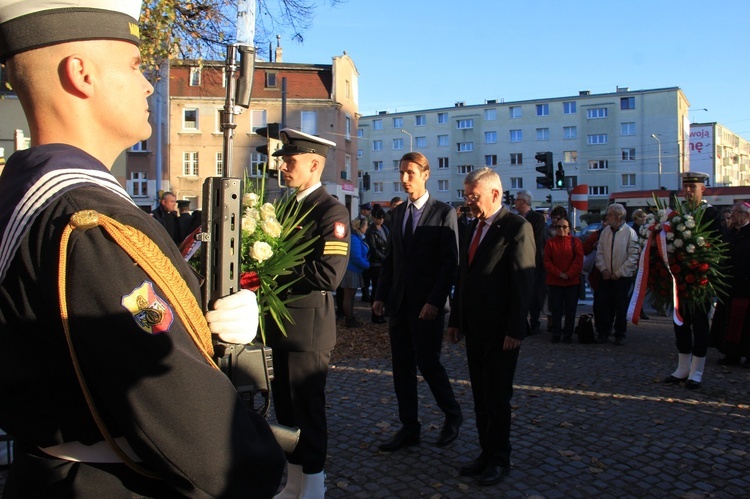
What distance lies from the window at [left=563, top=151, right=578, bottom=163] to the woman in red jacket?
6007 centimetres

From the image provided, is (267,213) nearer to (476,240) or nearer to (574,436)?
(476,240)

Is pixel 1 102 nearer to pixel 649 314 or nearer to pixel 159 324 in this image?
pixel 649 314

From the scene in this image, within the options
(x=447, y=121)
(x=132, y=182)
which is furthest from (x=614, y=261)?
(x=447, y=121)

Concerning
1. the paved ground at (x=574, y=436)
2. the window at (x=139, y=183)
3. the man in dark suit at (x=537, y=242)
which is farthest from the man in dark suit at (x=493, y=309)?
the window at (x=139, y=183)

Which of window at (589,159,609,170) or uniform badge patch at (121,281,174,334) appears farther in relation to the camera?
A: window at (589,159,609,170)

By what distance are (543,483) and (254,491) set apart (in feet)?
11.4

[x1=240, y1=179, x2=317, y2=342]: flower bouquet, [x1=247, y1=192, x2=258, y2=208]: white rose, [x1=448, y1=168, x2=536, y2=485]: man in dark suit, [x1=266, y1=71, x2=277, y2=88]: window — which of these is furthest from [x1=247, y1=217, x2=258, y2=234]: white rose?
[x1=266, y1=71, x2=277, y2=88]: window

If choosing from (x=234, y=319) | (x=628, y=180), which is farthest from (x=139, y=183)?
(x=628, y=180)

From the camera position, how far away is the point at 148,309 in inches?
41.8

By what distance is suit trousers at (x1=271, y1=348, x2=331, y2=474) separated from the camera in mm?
3590

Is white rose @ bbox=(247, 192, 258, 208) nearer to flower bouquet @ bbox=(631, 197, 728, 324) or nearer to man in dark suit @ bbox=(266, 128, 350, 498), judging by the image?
man in dark suit @ bbox=(266, 128, 350, 498)

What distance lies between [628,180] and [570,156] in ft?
21.7

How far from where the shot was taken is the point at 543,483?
410cm

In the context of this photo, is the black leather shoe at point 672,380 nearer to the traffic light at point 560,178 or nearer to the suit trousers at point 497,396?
the suit trousers at point 497,396
